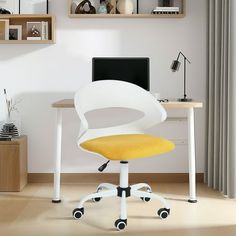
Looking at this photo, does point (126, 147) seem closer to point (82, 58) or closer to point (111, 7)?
point (82, 58)

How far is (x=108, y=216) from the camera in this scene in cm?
322

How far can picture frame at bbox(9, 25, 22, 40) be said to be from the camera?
4168mm

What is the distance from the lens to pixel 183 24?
4281mm

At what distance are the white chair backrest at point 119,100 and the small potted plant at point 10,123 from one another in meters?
0.92

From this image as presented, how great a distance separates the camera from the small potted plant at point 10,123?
4.04 metres

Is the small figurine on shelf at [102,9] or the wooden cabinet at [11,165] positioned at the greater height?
the small figurine on shelf at [102,9]

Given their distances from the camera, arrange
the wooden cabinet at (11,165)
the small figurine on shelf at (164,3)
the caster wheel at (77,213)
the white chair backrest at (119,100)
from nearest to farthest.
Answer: the caster wheel at (77,213) → the white chair backrest at (119,100) → the wooden cabinet at (11,165) → the small figurine on shelf at (164,3)

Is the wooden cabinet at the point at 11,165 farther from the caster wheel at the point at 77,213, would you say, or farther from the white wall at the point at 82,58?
the caster wheel at the point at 77,213

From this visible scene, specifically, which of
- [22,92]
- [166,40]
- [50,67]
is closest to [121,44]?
[166,40]

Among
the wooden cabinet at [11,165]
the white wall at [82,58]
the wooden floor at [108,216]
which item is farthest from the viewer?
the white wall at [82,58]

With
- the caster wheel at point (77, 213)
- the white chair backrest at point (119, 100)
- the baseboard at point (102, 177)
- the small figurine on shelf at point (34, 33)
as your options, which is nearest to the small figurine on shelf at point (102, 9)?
the small figurine on shelf at point (34, 33)

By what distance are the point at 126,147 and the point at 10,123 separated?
1596mm

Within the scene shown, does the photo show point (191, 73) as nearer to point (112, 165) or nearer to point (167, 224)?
point (112, 165)

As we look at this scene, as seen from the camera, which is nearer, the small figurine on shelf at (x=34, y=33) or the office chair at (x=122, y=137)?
the office chair at (x=122, y=137)
